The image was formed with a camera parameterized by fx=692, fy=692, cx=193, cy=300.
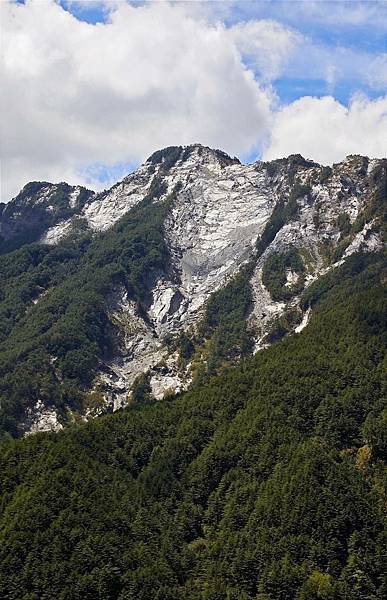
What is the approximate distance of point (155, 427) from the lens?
198500 mm

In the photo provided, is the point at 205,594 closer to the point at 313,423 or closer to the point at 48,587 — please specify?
the point at 48,587

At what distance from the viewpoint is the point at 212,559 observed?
14912 cm

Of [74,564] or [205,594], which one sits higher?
[74,564]

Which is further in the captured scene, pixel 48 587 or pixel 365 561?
pixel 365 561

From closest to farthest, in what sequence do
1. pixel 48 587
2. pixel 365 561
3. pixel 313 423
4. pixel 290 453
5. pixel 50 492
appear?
pixel 48 587 → pixel 365 561 → pixel 50 492 → pixel 290 453 → pixel 313 423

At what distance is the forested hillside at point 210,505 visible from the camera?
13788cm

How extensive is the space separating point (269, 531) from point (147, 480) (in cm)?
4111

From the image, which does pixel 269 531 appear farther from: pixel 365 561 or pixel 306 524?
pixel 365 561

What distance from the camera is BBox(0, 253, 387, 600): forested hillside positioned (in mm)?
137875

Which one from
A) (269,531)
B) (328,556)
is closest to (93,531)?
(269,531)

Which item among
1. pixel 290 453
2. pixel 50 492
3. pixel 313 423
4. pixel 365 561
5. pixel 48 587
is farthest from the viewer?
pixel 313 423

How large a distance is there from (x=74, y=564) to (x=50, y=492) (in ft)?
70.0

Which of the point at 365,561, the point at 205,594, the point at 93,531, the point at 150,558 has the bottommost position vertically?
the point at 365,561

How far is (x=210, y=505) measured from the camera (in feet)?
552
